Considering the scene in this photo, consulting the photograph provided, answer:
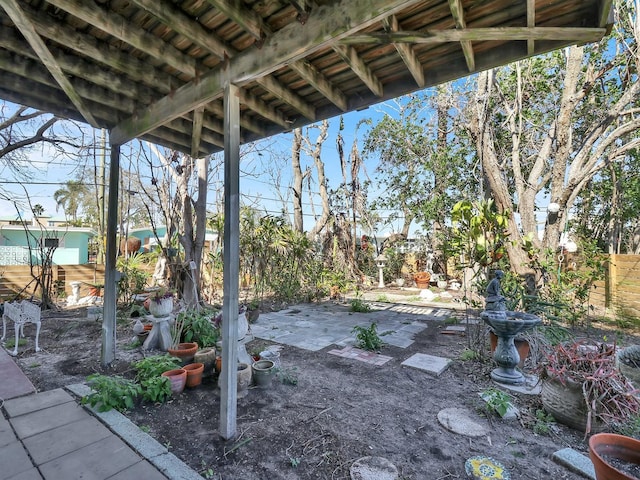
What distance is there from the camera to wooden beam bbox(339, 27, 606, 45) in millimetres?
1523

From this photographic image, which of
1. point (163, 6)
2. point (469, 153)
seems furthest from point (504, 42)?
point (469, 153)

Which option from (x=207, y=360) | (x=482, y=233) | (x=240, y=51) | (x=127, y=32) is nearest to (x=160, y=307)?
(x=207, y=360)

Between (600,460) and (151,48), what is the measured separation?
315 cm

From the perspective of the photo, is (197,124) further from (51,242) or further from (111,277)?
(51,242)

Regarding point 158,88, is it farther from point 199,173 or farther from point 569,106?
point 569,106

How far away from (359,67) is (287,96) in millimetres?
687

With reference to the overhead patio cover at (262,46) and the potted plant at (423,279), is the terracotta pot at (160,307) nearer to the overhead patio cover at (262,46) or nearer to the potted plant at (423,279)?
the overhead patio cover at (262,46)

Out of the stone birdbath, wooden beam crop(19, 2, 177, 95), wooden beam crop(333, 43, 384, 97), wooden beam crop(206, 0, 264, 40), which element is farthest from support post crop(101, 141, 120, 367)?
the stone birdbath

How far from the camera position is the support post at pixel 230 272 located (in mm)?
1958

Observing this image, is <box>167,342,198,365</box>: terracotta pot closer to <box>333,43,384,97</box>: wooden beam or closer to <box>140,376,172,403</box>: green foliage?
<box>140,376,172,403</box>: green foliage

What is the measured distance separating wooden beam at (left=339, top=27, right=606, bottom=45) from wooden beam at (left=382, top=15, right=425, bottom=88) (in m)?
0.06

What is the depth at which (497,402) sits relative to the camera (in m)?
2.29

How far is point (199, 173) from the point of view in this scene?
554 cm

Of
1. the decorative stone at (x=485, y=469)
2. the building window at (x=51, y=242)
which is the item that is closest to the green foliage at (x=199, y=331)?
the decorative stone at (x=485, y=469)
